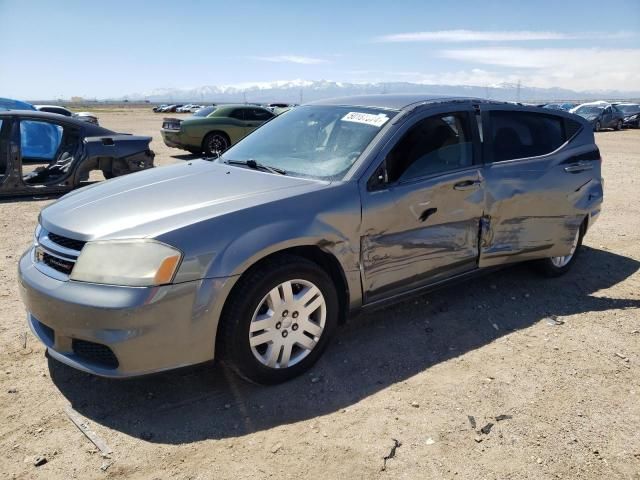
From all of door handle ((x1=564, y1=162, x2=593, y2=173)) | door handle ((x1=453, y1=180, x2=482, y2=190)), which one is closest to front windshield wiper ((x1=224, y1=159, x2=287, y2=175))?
door handle ((x1=453, y1=180, x2=482, y2=190))

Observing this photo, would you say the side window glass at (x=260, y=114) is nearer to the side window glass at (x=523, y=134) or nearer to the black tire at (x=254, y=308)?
the side window glass at (x=523, y=134)

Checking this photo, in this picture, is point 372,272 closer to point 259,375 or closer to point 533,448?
point 259,375

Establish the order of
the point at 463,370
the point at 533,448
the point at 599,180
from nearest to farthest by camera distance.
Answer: the point at 533,448 < the point at 463,370 < the point at 599,180

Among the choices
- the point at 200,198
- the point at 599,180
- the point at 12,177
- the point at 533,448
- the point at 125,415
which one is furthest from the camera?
the point at 12,177

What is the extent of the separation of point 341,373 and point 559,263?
2611 millimetres

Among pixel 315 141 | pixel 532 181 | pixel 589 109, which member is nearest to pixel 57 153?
pixel 315 141

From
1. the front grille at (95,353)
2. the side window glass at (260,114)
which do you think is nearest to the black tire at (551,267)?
the front grille at (95,353)

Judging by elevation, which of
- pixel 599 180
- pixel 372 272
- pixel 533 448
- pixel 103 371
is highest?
pixel 599 180

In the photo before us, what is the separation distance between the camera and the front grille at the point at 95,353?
2521mm

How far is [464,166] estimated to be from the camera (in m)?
3.65

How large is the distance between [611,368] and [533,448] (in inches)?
43.8

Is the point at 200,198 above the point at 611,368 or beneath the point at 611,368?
above

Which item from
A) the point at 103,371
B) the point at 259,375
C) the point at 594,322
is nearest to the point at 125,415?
the point at 103,371

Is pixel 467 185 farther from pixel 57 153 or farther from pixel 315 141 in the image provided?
pixel 57 153
